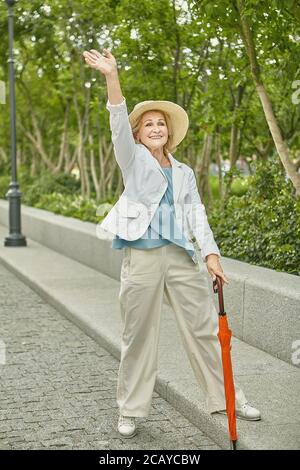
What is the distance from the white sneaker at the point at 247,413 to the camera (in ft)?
15.3

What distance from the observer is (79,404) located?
5.47 metres

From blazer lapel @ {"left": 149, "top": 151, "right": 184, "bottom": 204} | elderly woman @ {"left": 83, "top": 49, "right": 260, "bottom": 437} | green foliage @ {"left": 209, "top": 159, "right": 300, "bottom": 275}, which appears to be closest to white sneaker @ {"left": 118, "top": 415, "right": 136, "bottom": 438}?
elderly woman @ {"left": 83, "top": 49, "right": 260, "bottom": 437}

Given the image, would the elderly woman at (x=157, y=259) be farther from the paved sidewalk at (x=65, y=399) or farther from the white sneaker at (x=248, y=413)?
the paved sidewalk at (x=65, y=399)

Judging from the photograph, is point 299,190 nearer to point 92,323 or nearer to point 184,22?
point 92,323

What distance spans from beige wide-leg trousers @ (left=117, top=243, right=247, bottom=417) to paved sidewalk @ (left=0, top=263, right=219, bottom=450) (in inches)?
9.3

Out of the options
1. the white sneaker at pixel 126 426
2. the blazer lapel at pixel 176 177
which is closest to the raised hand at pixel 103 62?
the blazer lapel at pixel 176 177

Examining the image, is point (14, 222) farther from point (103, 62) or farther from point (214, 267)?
point (103, 62)

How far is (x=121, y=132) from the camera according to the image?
4.38 metres

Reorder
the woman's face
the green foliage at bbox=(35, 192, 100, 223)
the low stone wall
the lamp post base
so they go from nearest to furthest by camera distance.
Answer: the woman's face < the low stone wall < the lamp post base < the green foliage at bbox=(35, 192, 100, 223)

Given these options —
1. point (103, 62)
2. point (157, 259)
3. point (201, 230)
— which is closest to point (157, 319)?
point (157, 259)

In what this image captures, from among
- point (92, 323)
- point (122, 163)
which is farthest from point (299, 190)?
point (122, 163)

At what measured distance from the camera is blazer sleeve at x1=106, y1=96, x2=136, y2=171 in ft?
14.3

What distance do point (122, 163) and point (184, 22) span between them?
25.1 ft

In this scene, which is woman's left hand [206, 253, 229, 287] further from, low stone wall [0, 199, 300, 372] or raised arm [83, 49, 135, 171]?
low stone wall [0, 199, 300, 372]
